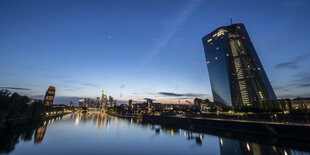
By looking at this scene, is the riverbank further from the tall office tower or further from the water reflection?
the tall office tower

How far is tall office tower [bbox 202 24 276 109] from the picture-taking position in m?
142

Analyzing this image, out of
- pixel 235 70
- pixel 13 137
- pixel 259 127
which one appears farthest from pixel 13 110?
pixel 235 70

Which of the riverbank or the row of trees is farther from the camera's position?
the row of trees

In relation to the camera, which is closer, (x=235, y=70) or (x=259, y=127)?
(x=259, y=127)

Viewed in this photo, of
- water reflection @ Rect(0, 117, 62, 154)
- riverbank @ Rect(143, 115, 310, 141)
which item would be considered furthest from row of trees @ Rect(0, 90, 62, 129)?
riverbank @ Rect(143, 115, 310, 141)

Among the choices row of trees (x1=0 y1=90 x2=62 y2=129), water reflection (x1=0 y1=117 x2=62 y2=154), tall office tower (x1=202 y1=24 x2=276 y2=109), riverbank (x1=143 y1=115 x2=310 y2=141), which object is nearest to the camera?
water reflection (x1=0 y1=117 x2=62 y2=154)

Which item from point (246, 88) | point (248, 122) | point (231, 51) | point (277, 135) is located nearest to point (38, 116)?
point (248, 122)

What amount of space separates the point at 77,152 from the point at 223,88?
15333cm

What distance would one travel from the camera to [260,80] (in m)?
144

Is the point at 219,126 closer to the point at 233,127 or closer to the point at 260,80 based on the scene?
the point at 233,127

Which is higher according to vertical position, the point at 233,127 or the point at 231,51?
the point at 231,51

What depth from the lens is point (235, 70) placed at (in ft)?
516

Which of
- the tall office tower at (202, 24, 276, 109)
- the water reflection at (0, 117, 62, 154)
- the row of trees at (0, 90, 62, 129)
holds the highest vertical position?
the tall office tower at (202, 24, 276, 109)

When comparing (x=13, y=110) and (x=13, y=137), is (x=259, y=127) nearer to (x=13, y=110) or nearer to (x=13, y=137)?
(x=13, y=137)
